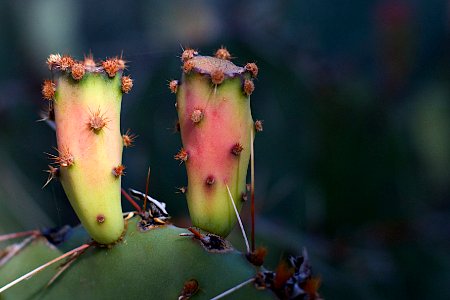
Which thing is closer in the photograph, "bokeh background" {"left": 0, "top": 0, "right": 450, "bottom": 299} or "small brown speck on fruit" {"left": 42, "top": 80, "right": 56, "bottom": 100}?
"small brown speck on fruit" {"left": 42, "top": 80, "right": 56, "bottom": 100}

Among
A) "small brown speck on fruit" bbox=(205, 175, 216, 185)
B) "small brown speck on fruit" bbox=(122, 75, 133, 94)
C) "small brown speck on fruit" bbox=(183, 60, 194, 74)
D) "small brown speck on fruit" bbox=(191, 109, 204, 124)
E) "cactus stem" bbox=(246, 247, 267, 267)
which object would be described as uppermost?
"small brown speck on fruit" bbox=(183, 60, 194, 74)

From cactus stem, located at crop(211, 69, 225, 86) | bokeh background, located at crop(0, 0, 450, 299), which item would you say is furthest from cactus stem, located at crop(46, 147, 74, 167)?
bokeh background, located at crop(0, 0, 450, 299)

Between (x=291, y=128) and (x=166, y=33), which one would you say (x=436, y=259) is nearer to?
(x=291, y=128)

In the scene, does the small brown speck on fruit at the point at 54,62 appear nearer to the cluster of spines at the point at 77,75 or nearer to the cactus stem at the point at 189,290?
the cluster of spines at the point at 77,75

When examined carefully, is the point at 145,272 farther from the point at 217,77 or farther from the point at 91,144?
the point at 217,77

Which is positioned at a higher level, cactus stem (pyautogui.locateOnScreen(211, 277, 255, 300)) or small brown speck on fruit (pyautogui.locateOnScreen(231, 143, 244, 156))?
small brown speck on fruit (pyautogui.locateOnScreen(231, 143, 244, 156))

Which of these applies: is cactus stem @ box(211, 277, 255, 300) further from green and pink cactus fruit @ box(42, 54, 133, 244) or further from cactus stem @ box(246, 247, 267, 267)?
green and pink cactus fruit @ box(42, 54, 133, 244)

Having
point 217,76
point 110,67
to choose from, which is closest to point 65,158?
point 110,67

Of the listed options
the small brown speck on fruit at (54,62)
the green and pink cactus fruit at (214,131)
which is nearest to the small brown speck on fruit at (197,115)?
the green and pink cactus fruit at (214,131)
